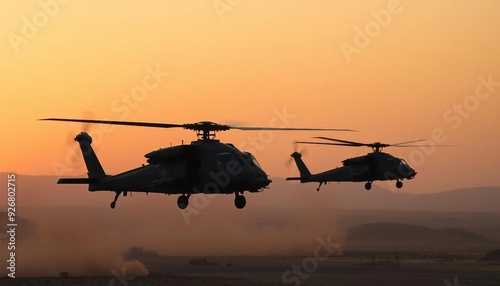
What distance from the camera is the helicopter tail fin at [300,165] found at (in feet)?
360

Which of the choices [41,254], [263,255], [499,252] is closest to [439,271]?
[499,252]

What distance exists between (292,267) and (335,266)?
7488mm

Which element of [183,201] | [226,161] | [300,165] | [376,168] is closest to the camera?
[226,161]

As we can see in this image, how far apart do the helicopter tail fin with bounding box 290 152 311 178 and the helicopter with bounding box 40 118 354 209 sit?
151 feet

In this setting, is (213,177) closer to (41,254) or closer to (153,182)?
(153,182)

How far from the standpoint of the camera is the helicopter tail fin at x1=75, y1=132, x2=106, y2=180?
69.9 meters

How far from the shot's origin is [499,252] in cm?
17712

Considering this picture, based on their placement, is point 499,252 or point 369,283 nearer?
point 369,283

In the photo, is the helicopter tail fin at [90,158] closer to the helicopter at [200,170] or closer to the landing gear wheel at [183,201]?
the helicopter at [200,170]

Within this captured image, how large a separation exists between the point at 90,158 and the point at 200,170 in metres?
13.3

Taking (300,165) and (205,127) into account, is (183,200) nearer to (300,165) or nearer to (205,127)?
(205,127)

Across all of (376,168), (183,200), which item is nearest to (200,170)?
(183,200)

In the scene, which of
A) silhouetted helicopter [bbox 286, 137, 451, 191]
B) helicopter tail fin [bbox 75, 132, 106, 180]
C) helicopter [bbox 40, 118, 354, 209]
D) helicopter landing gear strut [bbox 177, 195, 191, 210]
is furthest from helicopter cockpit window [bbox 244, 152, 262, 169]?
silhouetted helicopter [bbox 286, 137, 451, 191]

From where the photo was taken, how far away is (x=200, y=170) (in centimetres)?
6141
